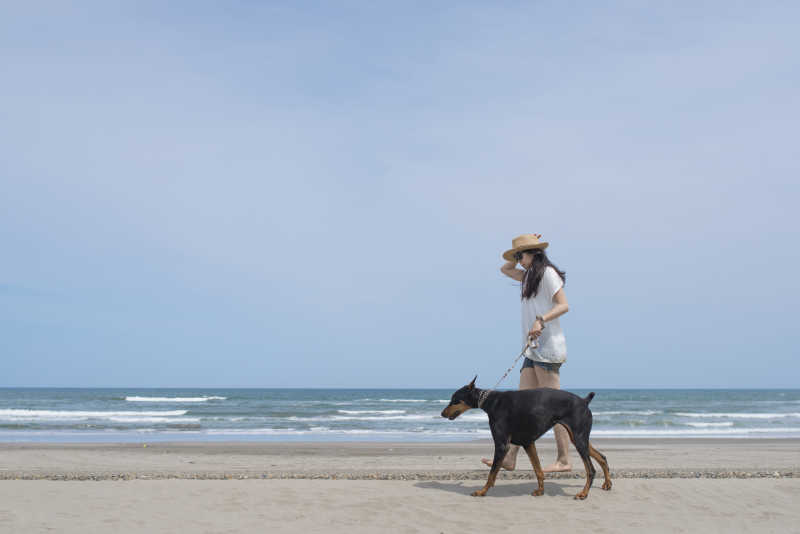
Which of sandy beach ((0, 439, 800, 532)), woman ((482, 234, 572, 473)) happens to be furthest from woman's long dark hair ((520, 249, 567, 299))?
sandy beach ((0, 439, 800, 532))

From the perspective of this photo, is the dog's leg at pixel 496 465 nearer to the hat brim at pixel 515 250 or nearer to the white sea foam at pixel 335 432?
the hat brim at pixel 515 250

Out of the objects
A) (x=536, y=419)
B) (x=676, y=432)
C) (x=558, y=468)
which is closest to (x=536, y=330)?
(x=536, y=419)

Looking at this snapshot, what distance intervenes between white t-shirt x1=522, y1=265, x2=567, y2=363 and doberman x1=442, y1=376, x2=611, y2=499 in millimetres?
535

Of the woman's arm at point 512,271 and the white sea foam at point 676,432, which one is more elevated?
the woman's arm at point 512,271

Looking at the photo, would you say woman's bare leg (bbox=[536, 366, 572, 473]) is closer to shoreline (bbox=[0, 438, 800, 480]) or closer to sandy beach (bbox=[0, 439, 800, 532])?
sandy beach (bbox=[0, 439, 800, 532])

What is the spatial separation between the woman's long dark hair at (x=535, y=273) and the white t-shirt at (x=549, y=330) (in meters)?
0.04

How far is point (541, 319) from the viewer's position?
18.8 ft

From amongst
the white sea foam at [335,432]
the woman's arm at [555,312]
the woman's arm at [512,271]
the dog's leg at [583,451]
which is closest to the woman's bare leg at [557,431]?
the woman's arm at [555,312]

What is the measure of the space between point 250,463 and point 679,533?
7452 mm

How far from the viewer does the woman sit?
5848 millimetres

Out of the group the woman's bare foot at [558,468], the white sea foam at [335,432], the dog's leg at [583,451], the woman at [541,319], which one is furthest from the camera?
the white sea foam at [335,432]

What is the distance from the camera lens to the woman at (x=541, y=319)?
585 centimetres

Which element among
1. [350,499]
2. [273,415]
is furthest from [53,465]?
[273,415]

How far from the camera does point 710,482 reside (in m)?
6.12
